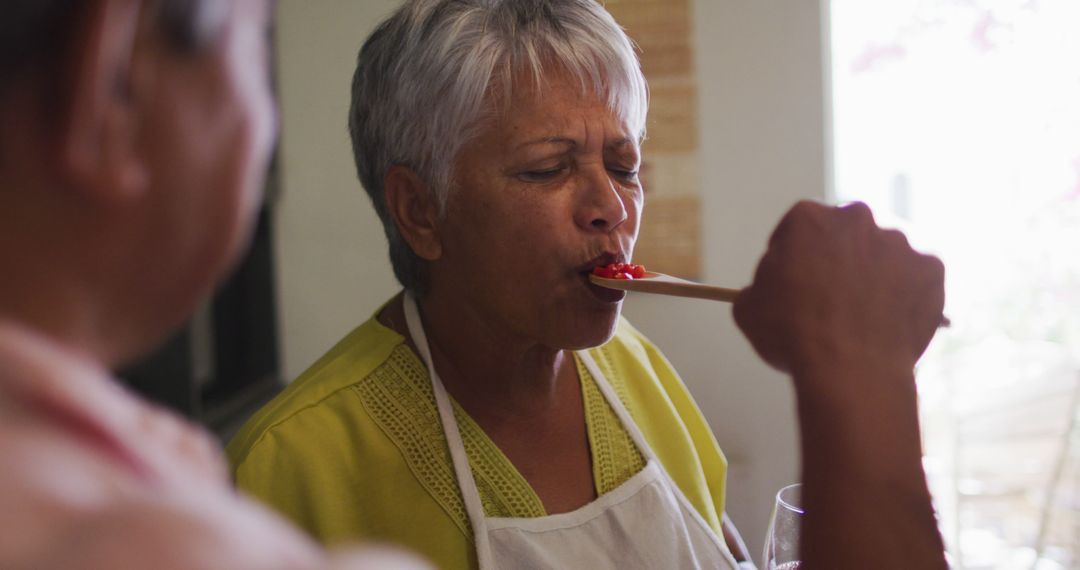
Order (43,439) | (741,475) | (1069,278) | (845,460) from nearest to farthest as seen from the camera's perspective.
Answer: (43,439)
(845,460)
(741,475)
(1069,278)

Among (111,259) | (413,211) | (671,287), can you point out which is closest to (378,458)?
(413,211)

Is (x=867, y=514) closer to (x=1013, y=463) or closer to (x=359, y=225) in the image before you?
(x=359, y=225)

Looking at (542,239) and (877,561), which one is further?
(542,239)

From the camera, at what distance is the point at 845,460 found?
554mm

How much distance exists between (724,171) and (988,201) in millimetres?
1010

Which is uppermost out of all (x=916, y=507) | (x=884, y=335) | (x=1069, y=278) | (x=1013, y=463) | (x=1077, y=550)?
(x=884, y=335)

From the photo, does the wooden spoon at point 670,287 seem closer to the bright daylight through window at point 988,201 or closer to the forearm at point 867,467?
the forearm at point 867,467

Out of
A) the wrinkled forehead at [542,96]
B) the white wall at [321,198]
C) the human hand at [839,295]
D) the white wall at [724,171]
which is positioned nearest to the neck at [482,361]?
the wrinkled forehead at [542,96]

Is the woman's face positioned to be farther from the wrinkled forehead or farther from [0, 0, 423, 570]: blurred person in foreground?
[0, 0, 423, 570]: blurred person in foreground

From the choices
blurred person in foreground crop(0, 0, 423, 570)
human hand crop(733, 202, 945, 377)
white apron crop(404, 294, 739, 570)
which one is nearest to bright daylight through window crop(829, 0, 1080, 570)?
white apron crop(404, 294, 739, 570)

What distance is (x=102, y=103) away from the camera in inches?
9.3

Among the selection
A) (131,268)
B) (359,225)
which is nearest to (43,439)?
(131,268)

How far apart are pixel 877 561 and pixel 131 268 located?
516mm

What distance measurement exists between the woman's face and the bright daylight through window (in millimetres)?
1847
